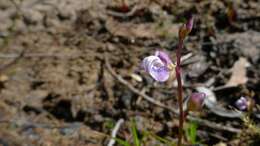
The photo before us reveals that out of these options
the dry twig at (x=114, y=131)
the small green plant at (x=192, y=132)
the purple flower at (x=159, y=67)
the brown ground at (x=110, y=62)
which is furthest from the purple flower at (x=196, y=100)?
the dry twig at (x=114, y=131)

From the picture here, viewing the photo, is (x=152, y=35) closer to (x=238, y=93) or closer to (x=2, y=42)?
(x=238, y=93)

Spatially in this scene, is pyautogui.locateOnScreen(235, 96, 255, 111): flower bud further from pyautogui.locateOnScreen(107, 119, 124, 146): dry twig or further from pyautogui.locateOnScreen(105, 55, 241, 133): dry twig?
pyautogui.locateOnScreen(107, 119, 124, 146): dry twig

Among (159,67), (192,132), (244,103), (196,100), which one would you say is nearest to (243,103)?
(244,103)

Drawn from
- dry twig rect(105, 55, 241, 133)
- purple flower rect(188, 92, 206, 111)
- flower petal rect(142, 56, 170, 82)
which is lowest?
dry twig rect(105, 55, 241, 133)

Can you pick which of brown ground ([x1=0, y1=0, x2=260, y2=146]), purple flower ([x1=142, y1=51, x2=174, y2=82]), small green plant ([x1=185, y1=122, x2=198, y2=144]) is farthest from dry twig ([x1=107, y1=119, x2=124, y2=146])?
purple flower ([x1=142, y1=51, x2=174, y2=82])

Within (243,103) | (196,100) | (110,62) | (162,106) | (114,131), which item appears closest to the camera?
(196,100)

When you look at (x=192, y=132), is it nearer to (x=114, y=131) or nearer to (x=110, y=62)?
(x=114, y=131)

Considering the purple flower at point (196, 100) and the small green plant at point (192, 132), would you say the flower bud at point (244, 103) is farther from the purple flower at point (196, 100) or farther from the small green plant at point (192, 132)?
the purple flower at point (196, 100)

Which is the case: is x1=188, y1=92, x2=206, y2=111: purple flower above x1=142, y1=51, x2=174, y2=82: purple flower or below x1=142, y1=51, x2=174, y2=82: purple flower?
below
